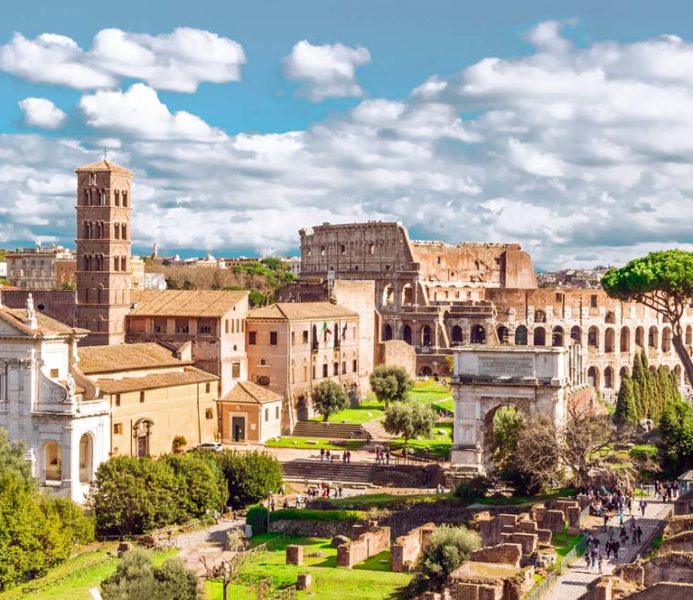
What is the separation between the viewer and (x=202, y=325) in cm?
6256

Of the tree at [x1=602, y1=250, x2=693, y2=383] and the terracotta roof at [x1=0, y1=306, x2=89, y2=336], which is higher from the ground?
the tree at [x1=602, y1=250, x2=693, y2=383]

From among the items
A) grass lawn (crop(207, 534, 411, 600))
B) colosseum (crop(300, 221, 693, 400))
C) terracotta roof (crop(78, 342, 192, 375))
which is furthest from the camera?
colosseum (crop(300, 221, 693, 400))

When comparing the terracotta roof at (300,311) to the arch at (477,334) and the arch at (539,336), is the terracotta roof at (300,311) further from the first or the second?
the arch at (539,336)

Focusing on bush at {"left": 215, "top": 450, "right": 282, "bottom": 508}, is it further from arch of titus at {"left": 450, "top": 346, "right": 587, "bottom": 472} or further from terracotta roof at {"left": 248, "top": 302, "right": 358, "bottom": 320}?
terracotta roof at {"left": 248, "top": 302, "right": 358, "bottom": 320}

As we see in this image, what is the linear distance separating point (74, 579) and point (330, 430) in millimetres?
26088

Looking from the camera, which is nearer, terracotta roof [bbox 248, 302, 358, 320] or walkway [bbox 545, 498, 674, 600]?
walkway [bbox 545, 498, 674, 600]

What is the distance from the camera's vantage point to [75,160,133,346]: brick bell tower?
6431 cm

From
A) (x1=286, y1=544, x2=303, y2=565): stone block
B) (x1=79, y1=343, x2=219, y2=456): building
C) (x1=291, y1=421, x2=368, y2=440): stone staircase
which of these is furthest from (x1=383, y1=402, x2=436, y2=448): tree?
(x1=286, y1=544, x2=303, y2=565): stone block

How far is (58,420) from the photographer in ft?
164

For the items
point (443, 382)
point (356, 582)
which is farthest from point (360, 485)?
point (443, 382)

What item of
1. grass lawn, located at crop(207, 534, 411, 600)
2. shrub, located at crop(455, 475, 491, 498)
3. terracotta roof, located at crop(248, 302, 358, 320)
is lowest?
grass lawn, located at crop(207, 534, 411, 600)

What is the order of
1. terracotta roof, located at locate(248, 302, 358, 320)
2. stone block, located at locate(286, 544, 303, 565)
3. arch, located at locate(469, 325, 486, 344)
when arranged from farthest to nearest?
arch, located at locate(469, 325, 486, 344), terracotta roof, located at locate(248, 302, 358, 320), stone block, located at locate(286, 544, 303, 565)

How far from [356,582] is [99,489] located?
14.2m

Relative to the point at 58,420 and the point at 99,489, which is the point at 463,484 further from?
the point at 58,420
